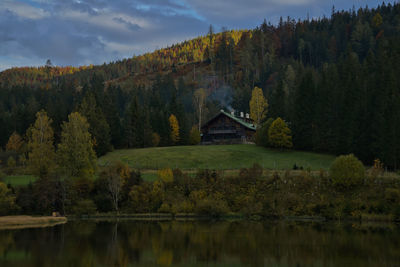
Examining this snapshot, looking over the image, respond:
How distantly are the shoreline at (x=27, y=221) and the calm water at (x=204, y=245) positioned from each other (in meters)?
4.33

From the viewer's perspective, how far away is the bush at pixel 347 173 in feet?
184

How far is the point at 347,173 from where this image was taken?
185ft

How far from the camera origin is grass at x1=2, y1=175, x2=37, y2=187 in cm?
6338

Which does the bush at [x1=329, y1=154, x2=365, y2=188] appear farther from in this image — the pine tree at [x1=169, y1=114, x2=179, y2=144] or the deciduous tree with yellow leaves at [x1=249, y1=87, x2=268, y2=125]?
the pine tree at [x1=169, y1=114, x2=179, y2=144]

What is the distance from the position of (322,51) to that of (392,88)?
361 feet

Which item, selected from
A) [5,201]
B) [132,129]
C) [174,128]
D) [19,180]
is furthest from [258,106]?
[5,201]

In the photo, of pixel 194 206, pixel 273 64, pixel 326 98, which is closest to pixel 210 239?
pixel 194 206

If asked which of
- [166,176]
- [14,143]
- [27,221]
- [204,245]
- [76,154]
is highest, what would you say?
[14,143]

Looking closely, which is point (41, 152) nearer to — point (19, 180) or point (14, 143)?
point (19, 180)

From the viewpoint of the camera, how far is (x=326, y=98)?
270 feet

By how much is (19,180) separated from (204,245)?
132 feet

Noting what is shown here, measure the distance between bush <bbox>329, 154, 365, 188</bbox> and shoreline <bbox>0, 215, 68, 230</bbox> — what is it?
33.2m

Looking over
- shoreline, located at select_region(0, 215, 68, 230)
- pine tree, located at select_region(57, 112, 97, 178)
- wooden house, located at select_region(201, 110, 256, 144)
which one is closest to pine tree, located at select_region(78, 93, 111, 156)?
pine tree, located at select_region(57, 112, 97, 178)

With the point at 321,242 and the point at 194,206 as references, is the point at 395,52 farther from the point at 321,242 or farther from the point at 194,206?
the point at 321,242
